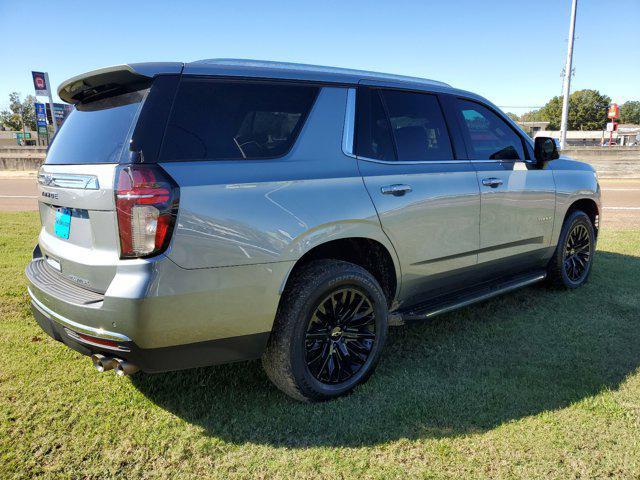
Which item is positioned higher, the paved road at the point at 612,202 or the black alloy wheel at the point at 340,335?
the black alloy wheel at the point at 340,335

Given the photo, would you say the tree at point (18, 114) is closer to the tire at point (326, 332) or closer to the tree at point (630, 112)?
the tire at point (326, 332)

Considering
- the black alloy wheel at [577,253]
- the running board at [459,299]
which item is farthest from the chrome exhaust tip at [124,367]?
the black alloy wheel at [577,253]

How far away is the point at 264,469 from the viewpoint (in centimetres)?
239

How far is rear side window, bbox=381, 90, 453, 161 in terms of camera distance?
3.43 m

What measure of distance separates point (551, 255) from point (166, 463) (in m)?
3.88

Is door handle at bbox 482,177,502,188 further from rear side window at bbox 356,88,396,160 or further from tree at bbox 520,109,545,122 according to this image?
tree at bbox 520,109,545,122

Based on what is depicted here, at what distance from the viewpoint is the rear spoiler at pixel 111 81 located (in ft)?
8.11

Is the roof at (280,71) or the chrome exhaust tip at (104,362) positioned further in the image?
the roof at (280,71)

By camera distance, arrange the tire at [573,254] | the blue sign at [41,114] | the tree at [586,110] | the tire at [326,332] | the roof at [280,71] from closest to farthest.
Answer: the roof at [280,71]
the tire at [326,332]
the tire at [573,254]
the blue sign at [41,114]
the tree at [586,110]

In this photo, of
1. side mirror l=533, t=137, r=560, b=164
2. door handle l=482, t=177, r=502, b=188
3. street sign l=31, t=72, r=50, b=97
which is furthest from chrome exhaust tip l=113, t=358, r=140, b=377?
street sign l=31, t=72, r=50, b=97

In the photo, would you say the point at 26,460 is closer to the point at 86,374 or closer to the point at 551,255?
the point at 86,374

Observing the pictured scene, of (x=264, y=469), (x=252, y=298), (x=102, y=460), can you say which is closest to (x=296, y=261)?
(x=252, y=298)

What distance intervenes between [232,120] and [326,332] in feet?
4.30

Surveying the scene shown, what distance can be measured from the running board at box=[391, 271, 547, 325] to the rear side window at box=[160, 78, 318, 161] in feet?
4.67
